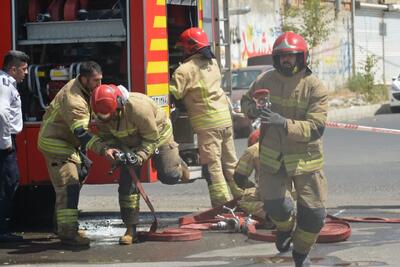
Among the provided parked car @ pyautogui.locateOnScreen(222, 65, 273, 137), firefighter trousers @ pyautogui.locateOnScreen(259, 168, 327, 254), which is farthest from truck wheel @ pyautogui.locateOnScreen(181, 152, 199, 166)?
parked car @ pyautogui.locateOnScreen(222, 65, 273, 137)

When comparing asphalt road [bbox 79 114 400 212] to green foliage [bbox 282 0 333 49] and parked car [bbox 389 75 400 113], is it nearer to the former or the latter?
parked car [bbox 389 75 400 113]

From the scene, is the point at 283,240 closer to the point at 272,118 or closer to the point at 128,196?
the point at 272,118

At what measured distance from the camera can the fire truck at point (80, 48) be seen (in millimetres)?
9344

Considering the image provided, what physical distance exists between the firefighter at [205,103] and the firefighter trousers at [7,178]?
5.64 feet

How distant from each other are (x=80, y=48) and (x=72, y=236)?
2.23 m

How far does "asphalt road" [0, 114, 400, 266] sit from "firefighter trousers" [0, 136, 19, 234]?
36 centimetres

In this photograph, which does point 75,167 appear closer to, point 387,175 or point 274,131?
point 274,131

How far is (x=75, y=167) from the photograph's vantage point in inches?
348

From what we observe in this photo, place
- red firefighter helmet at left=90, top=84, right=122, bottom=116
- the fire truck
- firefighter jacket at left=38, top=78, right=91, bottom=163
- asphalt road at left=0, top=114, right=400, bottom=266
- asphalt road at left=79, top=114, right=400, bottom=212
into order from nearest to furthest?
asphalt road at left=0, top=114, right=400, bottom=266, red firefighter helmet at left=90, top=84, right=122, bottom=116, firefighter jacket at left=38, top=78, right=91, bottom=163, the fire truck, asphalt road at left=79, top=114, right=400, bottom=212

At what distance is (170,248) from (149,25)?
7.32 ft

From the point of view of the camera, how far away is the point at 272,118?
6.78 m

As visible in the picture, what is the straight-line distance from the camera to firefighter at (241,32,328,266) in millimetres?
6957

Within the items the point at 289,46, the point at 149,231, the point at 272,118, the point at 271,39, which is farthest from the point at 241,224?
the point at 271,39

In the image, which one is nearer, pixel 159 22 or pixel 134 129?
pixel 134 129
